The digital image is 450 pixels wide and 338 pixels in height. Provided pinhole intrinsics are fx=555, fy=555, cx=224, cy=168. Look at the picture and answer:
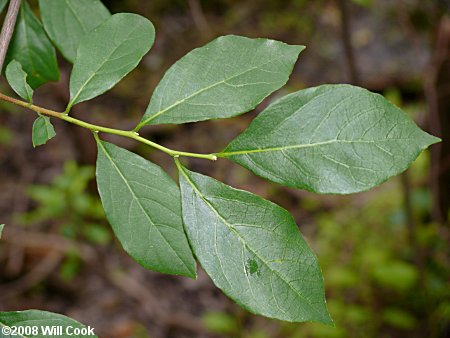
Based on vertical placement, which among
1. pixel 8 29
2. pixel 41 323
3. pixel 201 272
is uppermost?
pixel 8 29

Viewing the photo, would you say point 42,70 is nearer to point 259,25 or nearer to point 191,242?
point 191,242

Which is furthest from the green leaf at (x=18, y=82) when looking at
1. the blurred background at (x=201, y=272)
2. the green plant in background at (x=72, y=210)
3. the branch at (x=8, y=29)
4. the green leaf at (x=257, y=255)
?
the green plant in background at (x=72, y=210)

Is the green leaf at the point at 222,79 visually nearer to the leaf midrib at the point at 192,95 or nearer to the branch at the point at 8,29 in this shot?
the leaf midrib at the point at 192,95

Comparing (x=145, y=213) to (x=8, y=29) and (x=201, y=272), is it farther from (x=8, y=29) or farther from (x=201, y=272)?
(x=201, y=272)

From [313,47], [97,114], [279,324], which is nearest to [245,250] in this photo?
[279,324]

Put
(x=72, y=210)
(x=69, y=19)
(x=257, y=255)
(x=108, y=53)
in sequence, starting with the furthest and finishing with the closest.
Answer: (x=72, y=210) < (x=69, y=19) < (x=108, y=53) < (x=257, y=255)

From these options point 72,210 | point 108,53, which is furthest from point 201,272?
point 108,53
